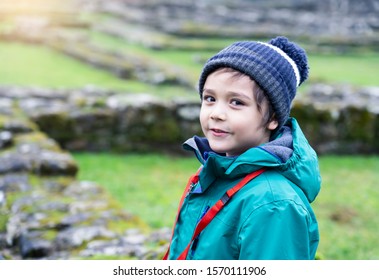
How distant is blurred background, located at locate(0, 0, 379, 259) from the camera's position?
340 centimetres

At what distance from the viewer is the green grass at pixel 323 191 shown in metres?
4.27

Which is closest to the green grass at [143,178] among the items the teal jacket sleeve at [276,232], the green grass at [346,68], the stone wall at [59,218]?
the stone wall at [59,218]

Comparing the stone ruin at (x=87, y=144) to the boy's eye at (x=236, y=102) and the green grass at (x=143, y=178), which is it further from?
the boy's eye at (x=236, y=102)

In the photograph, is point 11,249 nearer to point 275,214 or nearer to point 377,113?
point 275,214

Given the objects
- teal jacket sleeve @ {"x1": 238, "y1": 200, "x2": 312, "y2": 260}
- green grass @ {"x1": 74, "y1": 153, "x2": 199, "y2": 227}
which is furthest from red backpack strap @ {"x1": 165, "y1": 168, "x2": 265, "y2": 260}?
green grass @ {"x1": 74, "y1": 153, "x2": 199, "y2": 227}

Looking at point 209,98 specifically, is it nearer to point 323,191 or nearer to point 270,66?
point 270,66

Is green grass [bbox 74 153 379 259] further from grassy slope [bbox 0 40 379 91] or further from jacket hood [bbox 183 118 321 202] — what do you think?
grassy slope [bbox 0 40 379 91]

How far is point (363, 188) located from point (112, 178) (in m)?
2.62

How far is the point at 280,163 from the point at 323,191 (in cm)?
382

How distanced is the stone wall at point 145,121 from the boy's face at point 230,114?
14.8 ft

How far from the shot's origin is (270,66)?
1868 mm

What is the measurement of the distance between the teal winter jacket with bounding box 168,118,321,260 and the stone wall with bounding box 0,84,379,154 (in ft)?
14.6

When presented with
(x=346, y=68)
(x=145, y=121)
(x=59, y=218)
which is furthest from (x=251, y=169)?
(x=346, y=68)
